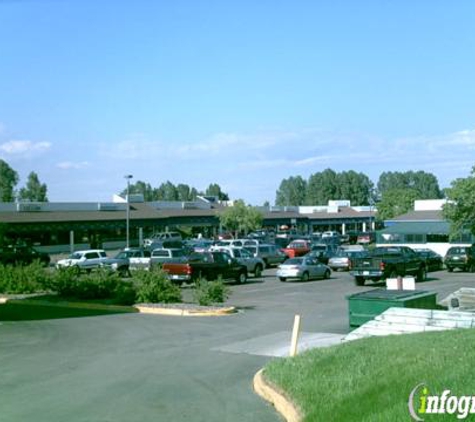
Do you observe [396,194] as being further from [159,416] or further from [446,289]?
[159,416]

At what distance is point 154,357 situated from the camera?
14.1 meters

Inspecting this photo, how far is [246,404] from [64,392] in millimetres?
2970

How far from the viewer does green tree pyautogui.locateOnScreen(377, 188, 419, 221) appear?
10556 centimetres

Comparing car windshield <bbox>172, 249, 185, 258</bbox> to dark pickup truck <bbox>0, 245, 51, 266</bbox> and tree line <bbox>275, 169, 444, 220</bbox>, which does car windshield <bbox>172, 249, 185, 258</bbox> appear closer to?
dark pickup truck <bbox>0, 245, 51, 266</bbox>

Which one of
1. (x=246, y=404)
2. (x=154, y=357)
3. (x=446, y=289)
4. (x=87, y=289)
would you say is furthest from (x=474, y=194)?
(x=246, y=404)

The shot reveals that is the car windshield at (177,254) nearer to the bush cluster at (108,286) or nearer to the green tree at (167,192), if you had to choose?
the bush cluster at (108,286)

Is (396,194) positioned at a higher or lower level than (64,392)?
higher

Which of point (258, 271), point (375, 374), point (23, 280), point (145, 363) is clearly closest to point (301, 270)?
point (258, 271)

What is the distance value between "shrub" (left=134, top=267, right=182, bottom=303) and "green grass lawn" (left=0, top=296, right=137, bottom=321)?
37.0 inches

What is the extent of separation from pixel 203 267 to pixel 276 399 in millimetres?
23266

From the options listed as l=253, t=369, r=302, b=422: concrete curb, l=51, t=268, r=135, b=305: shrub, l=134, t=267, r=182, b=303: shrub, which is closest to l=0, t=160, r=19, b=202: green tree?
l=51, t=268, r=135, b=305: shrub

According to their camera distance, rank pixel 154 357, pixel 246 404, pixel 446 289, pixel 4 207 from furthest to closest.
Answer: pixel 4 207, pixel 446 289, pixel 154 357, pixel 246 404

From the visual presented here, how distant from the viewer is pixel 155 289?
78.2 ft

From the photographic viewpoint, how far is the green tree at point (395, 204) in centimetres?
10556
